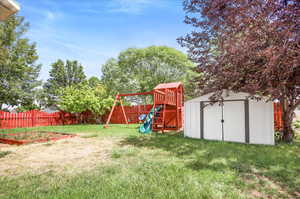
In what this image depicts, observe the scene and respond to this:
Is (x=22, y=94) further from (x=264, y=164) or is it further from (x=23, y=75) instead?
(x=264, y=164)

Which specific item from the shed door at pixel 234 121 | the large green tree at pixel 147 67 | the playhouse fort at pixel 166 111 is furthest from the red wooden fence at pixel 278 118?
the large green tree at pixel 147 67

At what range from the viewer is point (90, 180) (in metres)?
2.61

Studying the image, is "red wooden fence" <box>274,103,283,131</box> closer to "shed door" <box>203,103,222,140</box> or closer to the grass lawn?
"shed door" <box>203,103,222,140</box>

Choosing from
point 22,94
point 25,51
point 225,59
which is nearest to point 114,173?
point 225,59

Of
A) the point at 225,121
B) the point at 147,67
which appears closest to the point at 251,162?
the point at 225,121

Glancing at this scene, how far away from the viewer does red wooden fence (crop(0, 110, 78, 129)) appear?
→ 1138cm

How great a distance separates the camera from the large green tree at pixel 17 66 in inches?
565

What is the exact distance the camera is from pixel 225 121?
5.99m

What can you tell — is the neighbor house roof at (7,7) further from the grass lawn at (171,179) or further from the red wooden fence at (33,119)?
the red wooden fence at (33,119)

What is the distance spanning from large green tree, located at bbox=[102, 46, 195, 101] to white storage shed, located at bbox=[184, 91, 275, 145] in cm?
1654

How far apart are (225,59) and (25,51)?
60.4ft

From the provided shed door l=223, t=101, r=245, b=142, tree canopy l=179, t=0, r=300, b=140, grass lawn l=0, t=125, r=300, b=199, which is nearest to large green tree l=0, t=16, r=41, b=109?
grass lawn l=0, t=125, r=300, b=199

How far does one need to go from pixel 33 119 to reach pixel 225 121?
44.5 feet

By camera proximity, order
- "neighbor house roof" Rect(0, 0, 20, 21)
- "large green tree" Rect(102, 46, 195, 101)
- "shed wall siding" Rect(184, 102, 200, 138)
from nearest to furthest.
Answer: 1. "neighbor house roof" Rect(0, 0, 20, 21)
2. "shed wall siding" Rect(184, 102, 200, 138)
3. "large green tree" Rect(102, 46, 195, 101)
